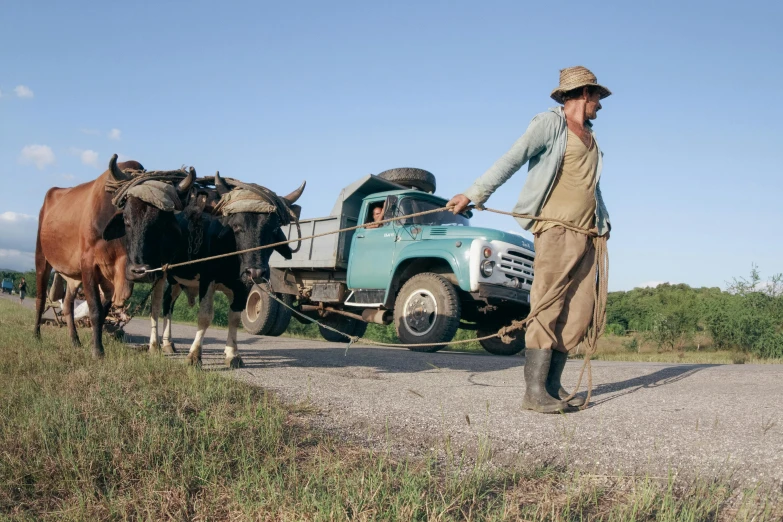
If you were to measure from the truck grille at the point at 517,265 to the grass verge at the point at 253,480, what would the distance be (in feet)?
21.0

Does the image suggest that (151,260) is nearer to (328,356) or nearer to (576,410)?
(328,356)

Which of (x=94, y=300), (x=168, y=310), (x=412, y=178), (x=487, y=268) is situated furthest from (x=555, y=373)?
(x=412, y=178)

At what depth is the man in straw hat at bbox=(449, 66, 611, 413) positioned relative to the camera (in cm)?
426

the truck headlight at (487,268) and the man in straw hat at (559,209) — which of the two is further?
the truck headlight at (487,268)

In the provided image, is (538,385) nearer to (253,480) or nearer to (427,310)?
(253,480)

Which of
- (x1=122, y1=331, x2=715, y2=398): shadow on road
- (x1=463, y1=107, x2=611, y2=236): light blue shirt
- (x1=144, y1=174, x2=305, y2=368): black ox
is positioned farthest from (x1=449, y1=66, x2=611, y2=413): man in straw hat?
(x1=144, y1=174, x2=305, y2=368): black ox

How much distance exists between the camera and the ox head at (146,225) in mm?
5602

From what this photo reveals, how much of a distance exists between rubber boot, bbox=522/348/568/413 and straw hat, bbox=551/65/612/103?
1.85 metres

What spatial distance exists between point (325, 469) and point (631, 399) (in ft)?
9.71

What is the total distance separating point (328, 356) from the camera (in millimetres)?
8156

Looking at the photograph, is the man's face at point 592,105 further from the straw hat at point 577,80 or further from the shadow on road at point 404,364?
the shadow on road at point 404,364

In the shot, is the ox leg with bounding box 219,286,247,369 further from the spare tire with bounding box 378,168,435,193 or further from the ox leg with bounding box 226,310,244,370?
the spare tire with bounding box 378,168,435,193

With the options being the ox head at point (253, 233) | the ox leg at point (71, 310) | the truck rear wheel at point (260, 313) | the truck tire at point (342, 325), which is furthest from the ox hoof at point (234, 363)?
the truck tire at point (342, 325)

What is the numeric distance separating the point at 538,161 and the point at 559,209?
373 mm
